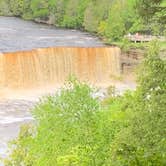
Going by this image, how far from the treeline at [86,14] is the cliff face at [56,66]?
4384 millimetres

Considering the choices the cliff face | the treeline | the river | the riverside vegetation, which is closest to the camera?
the riverside vegetation

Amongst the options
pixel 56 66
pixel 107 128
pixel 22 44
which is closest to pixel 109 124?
pixel 107 128

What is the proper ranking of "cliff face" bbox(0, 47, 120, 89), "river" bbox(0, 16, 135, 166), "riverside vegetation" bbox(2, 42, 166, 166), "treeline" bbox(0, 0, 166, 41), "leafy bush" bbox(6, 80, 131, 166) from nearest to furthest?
1. "riverside vegetation" bbox(2, 42, 166, 166)
2. "leafy bush" bbox(6, 80, 131, 166)
3. "river" bbox(0, 16, 135, 166)
4. "cliff face" bbox(0, 47, 120, 89)
5. "treeline" bbox(0, 0, 166, 41)

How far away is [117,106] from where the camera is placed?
10.6 m

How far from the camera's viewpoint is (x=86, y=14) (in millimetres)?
50250

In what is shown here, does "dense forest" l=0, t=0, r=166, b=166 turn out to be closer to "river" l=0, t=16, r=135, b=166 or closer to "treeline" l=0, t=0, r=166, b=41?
"river" l=0, t=16, r=135, b=166

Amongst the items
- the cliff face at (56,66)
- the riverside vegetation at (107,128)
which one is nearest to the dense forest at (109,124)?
the riverside vegetation at (107,128)

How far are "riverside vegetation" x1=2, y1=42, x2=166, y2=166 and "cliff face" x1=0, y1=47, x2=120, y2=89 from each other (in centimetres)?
2057

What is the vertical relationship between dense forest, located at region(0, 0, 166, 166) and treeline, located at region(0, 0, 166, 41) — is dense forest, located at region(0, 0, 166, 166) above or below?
above

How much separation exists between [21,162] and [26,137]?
70cm

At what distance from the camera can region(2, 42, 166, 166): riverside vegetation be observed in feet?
23.9

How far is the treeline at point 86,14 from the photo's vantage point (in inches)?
1802

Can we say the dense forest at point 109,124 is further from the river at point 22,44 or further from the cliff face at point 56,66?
the cliff face at point 56,66

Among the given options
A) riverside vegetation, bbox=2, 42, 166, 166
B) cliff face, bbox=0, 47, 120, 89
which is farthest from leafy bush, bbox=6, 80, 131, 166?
cliff face, bbox=0, 47, 120, 89
